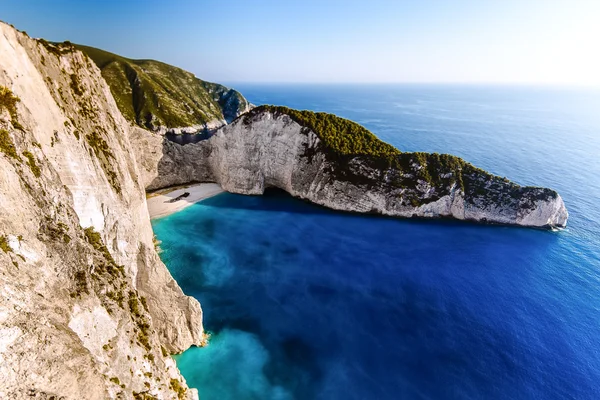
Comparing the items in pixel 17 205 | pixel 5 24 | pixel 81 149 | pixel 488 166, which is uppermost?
pixel 5 24

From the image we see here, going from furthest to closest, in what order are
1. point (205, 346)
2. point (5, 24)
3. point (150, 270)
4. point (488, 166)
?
1. point (488, 166)
2. point (205, 346)
3. point (150, 270)
4. point (5, 24)

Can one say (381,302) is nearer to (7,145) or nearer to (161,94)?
(7,145)

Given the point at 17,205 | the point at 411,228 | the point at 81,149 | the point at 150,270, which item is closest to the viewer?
the point at 17,205

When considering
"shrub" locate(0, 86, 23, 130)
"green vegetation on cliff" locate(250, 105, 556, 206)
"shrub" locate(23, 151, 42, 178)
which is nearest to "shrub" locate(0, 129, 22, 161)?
"shrub" locate(23, 151, 42, 178)

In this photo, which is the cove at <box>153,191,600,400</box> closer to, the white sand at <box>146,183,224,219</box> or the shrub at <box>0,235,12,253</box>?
the white sand at <box>146,183,224,219</box>

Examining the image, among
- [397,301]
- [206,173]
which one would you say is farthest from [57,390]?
[206,173]

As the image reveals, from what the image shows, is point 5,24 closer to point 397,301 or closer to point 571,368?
point 397,301
